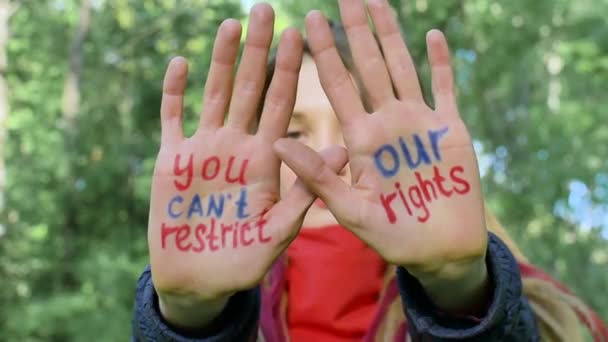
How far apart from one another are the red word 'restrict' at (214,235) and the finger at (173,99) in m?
0.15

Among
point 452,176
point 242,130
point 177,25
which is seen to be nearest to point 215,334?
point 242,130

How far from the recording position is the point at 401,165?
37.2 inches

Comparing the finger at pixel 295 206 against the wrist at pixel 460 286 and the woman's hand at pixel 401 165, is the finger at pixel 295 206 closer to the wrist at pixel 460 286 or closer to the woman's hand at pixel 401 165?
the woman's hand at pixel 401 165

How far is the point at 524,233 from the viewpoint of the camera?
518 centimetres

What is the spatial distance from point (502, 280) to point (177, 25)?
534 cm

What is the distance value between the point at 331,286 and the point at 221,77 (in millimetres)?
441

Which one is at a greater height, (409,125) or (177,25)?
(409,125)

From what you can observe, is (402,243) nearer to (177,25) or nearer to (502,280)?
(502,280)

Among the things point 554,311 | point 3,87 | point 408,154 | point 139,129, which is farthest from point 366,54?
point 139,129

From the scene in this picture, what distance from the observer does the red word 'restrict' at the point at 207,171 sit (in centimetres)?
97

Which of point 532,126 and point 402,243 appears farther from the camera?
point 532,126

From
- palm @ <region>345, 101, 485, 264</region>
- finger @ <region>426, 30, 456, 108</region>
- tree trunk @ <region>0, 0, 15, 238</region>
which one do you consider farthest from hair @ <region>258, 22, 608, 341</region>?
tree trunk @ <region>0, 0, 15, 238</region>

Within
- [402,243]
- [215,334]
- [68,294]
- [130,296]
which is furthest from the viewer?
[68,294]

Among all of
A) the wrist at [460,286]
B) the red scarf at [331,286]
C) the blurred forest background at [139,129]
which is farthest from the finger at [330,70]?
the blurred forest background at [139,129]
